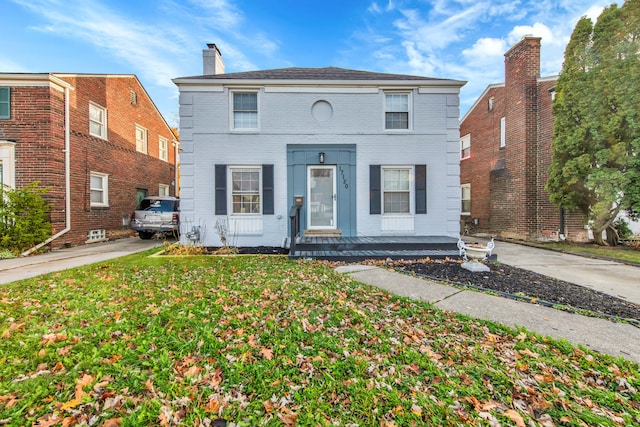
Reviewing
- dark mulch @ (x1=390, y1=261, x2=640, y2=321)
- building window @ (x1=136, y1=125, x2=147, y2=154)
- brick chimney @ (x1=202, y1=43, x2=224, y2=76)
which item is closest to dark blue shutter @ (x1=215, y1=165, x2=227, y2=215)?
brick chimney @ (x1=202, y1=43, x2=224, y2=76)

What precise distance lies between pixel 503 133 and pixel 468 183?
3.01 metres

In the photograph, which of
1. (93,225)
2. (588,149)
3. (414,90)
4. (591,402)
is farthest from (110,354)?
(588,149)

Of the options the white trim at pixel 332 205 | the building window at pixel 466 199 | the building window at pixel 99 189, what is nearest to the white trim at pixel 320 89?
the white trim at pixel 332 205

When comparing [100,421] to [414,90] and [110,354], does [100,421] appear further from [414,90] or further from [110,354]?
[414,90]

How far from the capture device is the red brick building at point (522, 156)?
985 centimetres

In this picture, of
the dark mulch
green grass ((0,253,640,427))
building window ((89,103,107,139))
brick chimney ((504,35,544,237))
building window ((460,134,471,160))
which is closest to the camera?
green grass ((0,253,640,427))

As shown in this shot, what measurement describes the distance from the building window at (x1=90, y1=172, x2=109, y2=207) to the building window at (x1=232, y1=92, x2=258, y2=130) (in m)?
6.48

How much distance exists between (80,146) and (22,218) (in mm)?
3149

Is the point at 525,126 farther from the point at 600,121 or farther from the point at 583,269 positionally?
the point at 583,269

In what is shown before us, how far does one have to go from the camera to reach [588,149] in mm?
8359

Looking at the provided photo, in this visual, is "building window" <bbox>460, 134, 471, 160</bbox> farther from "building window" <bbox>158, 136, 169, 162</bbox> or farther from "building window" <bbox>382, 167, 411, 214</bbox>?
"building window" <bbox>158, 136, 169, 162</bbox>

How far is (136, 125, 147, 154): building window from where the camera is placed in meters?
13.2

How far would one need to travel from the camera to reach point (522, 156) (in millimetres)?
10305

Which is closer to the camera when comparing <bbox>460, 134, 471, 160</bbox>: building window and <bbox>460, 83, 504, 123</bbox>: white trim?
<bbox>460, 83, 504, 123</bbox>: white trim
